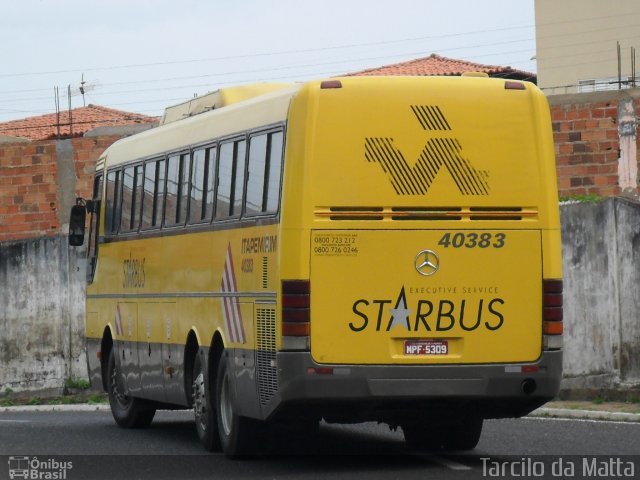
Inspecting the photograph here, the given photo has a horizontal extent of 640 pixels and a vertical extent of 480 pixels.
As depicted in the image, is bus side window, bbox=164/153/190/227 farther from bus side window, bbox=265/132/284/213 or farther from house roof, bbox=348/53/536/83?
house roof, bbox=348/53/536/83

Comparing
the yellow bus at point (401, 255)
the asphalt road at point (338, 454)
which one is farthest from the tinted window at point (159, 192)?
the yellow bus at point (401, 255)

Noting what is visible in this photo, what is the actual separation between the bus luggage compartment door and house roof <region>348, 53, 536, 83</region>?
48.4 meters

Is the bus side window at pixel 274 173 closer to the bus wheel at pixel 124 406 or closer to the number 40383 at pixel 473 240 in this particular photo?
the number 40383 at pixel 473 240

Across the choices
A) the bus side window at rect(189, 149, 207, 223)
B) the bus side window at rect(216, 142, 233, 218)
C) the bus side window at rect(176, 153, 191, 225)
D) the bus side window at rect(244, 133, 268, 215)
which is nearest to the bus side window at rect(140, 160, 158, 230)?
the bus side window at rect(176, 153, 191, 225)

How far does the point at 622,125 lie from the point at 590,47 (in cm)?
3289

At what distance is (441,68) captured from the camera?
64.4 m

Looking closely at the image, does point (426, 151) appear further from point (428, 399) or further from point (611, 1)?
point (611, 1)

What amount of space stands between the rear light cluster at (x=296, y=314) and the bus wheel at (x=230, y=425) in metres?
1.53

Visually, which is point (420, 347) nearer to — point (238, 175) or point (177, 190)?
point (238, 175)

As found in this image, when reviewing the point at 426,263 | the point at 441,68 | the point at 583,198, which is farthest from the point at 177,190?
the point at 441,68

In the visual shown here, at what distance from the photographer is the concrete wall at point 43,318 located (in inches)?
1097

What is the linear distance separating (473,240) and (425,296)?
62cm

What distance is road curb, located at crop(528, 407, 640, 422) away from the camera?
64.6 ft

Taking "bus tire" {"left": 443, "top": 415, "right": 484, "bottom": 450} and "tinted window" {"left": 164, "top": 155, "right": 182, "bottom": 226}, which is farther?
"tinted window" {"left": 164, "top": 155, "right": 182, "bottom": 226}
